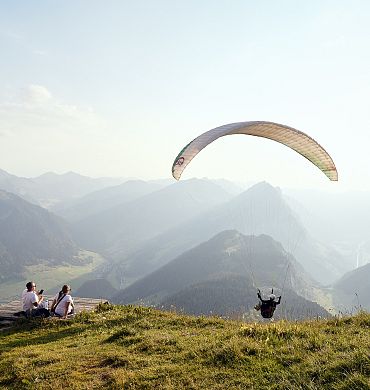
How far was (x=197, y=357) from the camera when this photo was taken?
9.38 m

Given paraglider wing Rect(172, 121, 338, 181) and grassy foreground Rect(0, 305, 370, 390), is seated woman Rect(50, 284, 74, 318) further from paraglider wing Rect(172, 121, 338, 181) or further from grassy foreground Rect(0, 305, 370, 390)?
paraglider wing Rect(172, 121, 338, 181)

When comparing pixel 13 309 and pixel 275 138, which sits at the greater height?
pixel 275 138

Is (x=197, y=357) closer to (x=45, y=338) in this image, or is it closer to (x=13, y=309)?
(x=45, y=338)

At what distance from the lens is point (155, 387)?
802cm

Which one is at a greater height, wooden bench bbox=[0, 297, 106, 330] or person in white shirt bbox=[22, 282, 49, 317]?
person in white shirt bbox=[22, 282, 49, 317]

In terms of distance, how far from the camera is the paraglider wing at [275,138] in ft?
52.8

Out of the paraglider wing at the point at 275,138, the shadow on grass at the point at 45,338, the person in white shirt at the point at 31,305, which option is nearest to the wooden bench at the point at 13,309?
the person in white shirt at the point at 31,305

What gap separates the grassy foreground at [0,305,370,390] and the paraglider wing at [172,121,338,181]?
656 cm

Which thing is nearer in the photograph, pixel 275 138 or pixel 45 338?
pixel 45 338

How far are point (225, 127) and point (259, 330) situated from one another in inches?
334

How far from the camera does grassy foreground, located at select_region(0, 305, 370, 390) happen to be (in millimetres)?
7594

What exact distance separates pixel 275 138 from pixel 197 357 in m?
11.3

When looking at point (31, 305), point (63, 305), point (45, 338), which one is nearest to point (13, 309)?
point (31, 305)

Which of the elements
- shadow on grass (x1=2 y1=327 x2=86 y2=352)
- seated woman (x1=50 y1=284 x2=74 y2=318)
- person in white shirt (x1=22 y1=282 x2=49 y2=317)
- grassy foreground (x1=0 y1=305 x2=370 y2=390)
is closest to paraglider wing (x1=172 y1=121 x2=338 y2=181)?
grassy foreground (x1=0 y1=305 x2=370 y2=390)
